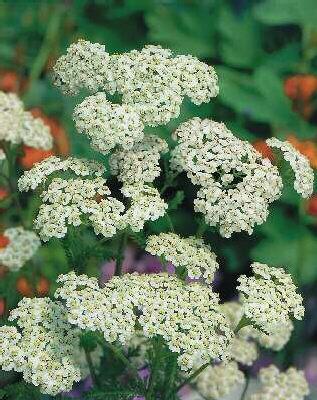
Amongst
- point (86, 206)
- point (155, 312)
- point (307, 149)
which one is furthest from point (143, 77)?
point (307, 149)

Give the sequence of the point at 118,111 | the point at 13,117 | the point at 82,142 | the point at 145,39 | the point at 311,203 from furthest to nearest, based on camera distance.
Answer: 1. the point at 145,39
2. the point at 82,142
3. the point at 311,203
4. the point at 13,117
5. the point at 118,111

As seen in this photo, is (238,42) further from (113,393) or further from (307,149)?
(113,393)

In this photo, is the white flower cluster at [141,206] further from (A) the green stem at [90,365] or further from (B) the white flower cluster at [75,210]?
(A) the green stem at [90,365]

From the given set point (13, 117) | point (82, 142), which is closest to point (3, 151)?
point (13, 117)

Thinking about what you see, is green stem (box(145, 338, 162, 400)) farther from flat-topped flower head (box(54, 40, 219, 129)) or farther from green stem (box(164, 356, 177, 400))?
flat-topped flower head (box(54, 40, 219, 129))

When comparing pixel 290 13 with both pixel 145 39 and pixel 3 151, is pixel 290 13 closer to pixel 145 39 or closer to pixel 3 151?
pixel 145 39

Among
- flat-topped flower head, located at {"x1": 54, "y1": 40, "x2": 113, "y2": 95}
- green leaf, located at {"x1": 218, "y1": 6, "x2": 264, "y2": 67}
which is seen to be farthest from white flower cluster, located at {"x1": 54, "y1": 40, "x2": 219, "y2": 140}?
green leaf, located at {"x1": 218, "y1": 6, "x2": 264, "y2": 67}

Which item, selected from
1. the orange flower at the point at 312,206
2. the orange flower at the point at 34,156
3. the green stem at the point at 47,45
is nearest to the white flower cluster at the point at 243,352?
the orange flower at the point at 312,206
